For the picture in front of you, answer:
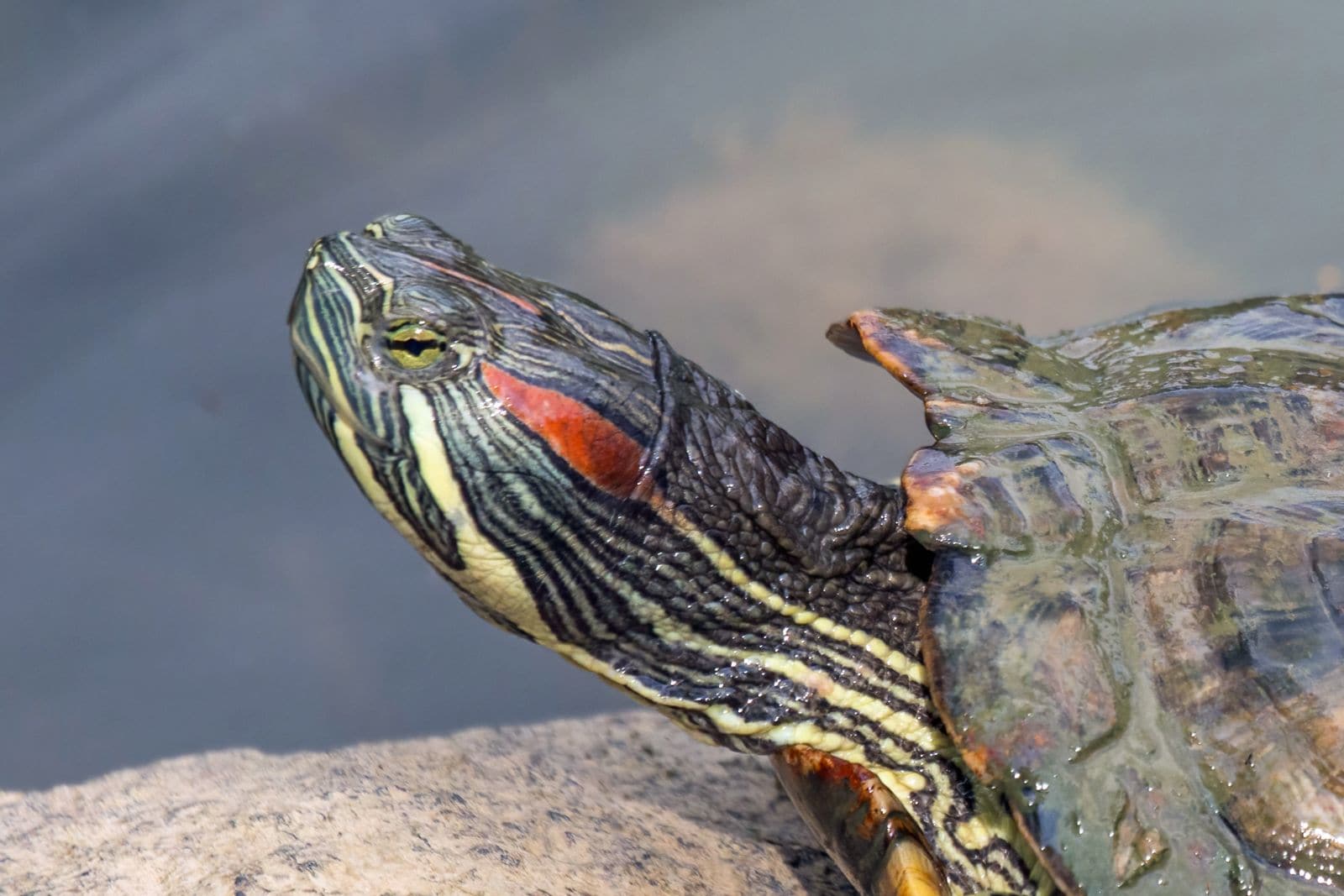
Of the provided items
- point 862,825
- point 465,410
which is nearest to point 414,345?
point 465,410

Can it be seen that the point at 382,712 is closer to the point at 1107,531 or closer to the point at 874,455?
the point at 874,455

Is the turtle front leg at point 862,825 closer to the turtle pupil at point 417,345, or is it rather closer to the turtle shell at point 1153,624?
the turtle shell at point 1153,624

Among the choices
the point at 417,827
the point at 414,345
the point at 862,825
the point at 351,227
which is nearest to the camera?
the point at 414,345

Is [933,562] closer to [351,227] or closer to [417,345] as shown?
[417,345]

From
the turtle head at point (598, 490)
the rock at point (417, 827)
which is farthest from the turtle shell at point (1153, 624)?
the rock at point (417, 827)

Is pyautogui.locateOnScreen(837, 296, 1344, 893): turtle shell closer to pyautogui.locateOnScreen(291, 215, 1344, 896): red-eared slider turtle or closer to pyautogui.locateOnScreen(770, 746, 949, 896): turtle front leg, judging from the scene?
pyautogui.locateOnScreen(291, 215, 1344, 896): red-eared slider turtle
